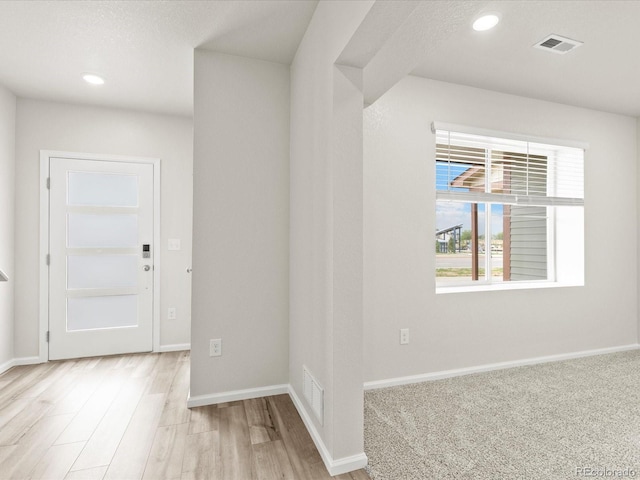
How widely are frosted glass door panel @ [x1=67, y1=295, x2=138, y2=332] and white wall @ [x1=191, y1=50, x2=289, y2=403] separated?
1588 millimetres

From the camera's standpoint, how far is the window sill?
2.99m

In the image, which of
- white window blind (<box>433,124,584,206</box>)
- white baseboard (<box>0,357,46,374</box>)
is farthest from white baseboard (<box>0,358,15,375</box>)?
white window blind (<box>433,124,584,206</box>)

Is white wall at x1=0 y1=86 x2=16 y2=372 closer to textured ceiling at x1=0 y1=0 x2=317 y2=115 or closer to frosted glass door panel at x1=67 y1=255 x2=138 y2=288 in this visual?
textured ceiling at x1=0 y1=0 x2=317 y2=115

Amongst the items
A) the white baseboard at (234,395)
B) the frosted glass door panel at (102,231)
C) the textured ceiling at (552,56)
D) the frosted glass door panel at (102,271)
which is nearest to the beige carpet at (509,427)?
the white baseboard at (234,395)

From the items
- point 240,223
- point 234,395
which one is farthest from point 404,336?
point 240,223

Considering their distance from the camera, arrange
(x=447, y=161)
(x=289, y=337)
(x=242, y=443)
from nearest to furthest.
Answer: (x=242, y=443)
(x=289, y=337)
(x=447, y=161)

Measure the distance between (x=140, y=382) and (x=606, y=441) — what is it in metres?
3.27

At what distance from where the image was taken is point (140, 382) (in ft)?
9.17

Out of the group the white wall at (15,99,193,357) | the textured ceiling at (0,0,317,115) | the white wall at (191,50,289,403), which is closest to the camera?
the textured ceiling at (0,0,317,115)

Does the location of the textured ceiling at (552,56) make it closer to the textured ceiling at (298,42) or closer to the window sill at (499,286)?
the textured ceiling at (298,42)

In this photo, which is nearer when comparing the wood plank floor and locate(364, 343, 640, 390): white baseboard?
the wood plank floor

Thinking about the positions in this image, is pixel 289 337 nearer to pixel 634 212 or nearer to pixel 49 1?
pixel 49 1

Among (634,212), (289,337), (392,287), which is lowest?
(289,337)

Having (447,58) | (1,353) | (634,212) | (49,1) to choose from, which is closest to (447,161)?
(447,58)
